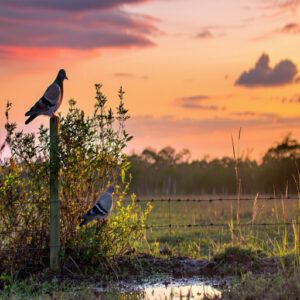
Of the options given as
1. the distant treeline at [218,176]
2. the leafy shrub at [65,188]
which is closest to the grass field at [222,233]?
the leafy shrub at [65,188]

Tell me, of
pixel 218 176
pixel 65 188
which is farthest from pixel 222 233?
pixel 218 176

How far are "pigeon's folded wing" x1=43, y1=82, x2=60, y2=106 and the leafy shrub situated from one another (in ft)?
0.84

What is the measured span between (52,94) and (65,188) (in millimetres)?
1450

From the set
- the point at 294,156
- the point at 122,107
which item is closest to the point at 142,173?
the point at 294,156

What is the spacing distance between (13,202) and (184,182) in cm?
2815

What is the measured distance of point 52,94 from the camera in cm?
998

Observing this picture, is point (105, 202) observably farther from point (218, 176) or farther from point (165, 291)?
point (218, 176)

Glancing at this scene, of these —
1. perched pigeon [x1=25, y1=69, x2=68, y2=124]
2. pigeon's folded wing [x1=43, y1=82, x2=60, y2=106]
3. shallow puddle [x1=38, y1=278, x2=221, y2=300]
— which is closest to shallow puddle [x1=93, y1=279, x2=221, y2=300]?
shallow puddle [x1=38, y1=278, x2=221, y2=300]

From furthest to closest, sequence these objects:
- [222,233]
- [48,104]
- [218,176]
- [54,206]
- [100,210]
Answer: [218,176]
[222,233]
[48,104]
[54,206]
[100,210]

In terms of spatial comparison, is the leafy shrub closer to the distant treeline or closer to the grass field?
the grass field

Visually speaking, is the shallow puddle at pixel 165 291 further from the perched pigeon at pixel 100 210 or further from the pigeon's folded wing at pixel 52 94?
the pigeon's folded wing at pixel 52 94

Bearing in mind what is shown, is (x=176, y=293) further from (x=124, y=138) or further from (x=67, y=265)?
(x=124, y=138)

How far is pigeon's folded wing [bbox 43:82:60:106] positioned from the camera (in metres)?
9.92

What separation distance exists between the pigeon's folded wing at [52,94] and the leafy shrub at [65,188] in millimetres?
257
